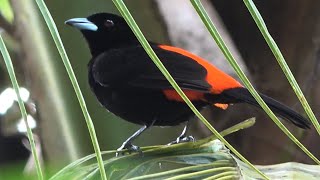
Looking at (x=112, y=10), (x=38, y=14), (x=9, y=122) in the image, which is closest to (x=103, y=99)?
(x=38, y=14)

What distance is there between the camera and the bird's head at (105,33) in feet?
4.35

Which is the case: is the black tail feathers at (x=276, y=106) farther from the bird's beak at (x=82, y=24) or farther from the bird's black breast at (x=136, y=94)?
the bird's beak at (x=82, y=24)

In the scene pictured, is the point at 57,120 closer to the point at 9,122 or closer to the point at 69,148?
the point at 69,148

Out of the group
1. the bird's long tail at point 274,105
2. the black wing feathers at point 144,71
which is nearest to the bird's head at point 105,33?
the black wing feathers at point 144,71

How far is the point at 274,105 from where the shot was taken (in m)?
0.95

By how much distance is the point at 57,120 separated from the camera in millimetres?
1072

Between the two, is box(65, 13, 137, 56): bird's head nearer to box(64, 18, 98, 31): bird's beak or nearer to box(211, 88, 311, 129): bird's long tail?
box(64, 18, 98, 31): bird's beak

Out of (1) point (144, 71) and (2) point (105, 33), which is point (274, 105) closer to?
(1) point (144, 71)

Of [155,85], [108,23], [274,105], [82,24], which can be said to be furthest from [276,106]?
[108,23]

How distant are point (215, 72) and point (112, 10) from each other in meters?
0.40

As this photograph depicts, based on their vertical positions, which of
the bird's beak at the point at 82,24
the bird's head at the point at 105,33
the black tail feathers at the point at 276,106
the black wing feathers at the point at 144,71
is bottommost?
the black tail feathers at the point at 276,106

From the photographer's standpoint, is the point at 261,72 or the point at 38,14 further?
the point at 261,72

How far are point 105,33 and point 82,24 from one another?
→ 0.16 meters

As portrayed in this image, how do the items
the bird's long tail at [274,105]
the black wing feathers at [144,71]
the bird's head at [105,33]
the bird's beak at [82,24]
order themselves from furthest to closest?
1. the bird's head at [105,33]
2. the bird's beak at [82,24]
3. the black wing feathers at [144,71]
4. the bird's long tail at [274,105]
